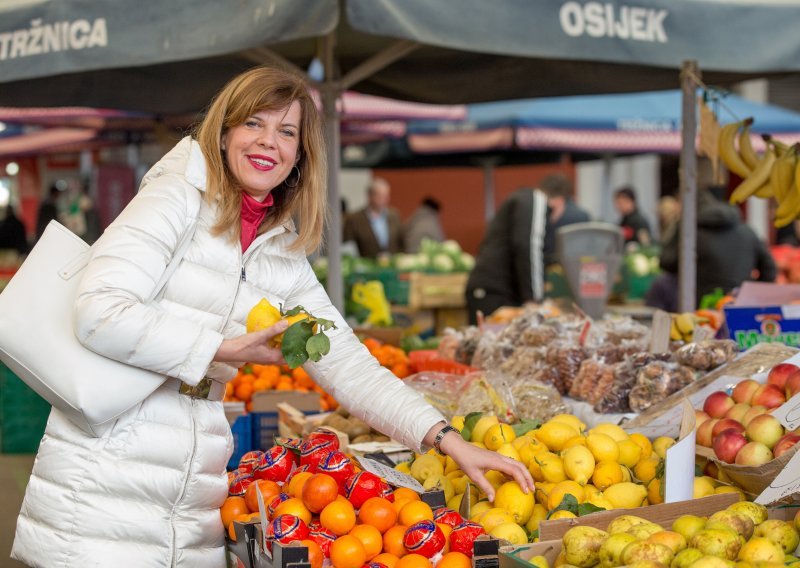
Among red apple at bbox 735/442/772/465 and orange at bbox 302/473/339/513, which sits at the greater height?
red apple at bbox 735/442/772/465

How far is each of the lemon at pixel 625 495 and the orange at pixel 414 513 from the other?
0.59 meters

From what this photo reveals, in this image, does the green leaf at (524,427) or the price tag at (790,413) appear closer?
the price tag at (790,413)

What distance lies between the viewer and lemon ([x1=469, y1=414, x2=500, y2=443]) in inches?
131

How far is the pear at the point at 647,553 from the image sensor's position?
2148mm

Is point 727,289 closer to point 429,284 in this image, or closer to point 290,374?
point 429,284

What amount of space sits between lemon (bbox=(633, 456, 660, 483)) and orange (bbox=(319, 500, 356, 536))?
0.99 metres

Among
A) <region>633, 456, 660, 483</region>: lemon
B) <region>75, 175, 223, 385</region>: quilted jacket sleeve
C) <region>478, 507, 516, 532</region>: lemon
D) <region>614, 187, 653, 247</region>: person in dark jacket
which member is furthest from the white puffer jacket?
<region>614, 187, 653, 247</region>: person in dark jacket

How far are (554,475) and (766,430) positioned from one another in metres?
0.64

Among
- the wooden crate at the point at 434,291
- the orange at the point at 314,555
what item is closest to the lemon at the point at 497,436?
the orange at the point at 314,555

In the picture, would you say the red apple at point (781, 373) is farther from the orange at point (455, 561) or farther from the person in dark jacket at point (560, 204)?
the person in dark jacket at point (560, 204)

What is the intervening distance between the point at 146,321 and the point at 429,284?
7235 mm

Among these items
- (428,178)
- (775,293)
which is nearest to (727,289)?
(775,293)

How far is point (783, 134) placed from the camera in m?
11.4

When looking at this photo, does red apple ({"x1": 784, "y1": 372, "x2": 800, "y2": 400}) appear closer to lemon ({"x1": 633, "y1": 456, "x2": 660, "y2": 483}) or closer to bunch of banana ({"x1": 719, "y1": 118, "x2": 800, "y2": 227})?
lemon ({"x1": 633, "y1": 456, "x2": 660, "y2": 483})
